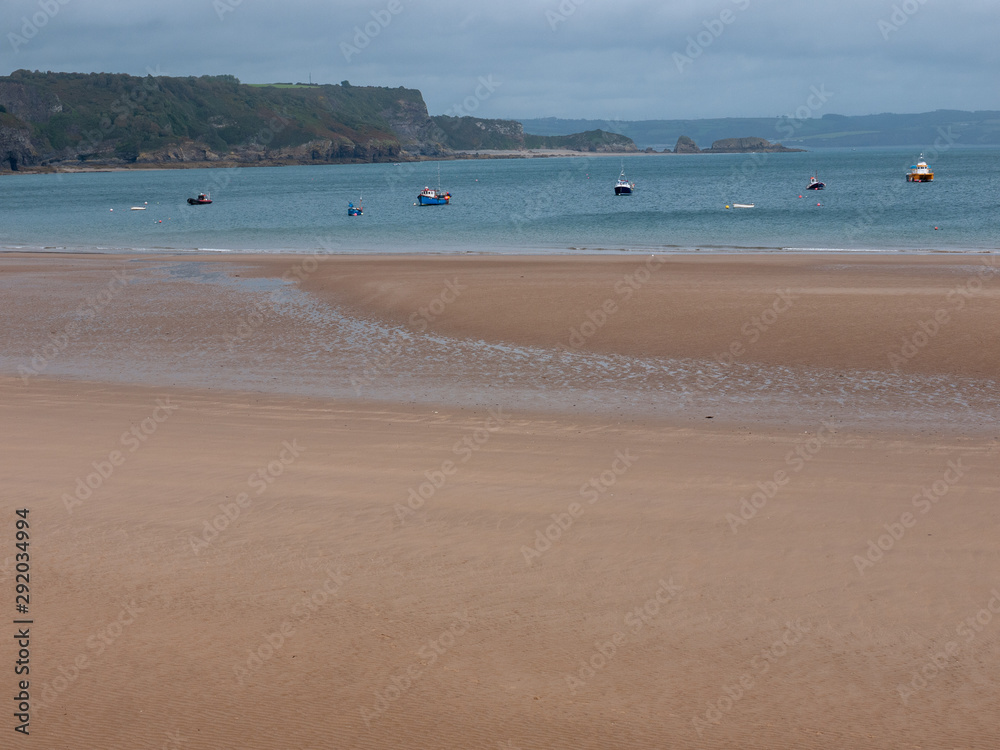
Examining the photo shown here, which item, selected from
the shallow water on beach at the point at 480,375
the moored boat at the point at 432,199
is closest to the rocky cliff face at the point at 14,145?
the moored boat at the point at 432,199

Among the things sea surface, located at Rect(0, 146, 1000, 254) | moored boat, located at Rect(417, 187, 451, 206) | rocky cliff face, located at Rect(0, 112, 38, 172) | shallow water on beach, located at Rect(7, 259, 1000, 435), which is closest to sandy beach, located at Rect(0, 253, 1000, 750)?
shallow water on beach, located at Rect(7, 259, 1000, 435)

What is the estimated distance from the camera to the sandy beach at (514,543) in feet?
17.0

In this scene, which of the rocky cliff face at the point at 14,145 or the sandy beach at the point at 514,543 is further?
the rocky cliff face at the point at 14,145

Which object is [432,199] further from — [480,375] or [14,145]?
[14,145]

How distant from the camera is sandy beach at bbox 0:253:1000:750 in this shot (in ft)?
17.0

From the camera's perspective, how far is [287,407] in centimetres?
1235

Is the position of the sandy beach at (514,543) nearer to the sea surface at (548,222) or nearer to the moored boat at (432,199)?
the sea surface at (548,222)

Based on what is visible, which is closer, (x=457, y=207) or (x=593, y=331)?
(x=593, y=331)

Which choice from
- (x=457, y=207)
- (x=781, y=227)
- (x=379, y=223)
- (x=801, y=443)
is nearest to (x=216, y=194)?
(x=457, y=207)

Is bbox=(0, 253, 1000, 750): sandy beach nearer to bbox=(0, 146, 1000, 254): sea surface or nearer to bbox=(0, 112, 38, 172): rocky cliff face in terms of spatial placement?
bbox=(0, 146, 1000, 254): sea surface

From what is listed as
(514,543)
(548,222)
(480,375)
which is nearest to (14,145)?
(548,222)

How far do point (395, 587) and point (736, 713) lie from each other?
2.66 metres

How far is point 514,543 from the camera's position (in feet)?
23.9

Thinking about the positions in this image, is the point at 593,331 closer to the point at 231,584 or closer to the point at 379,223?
the point at 231,584
